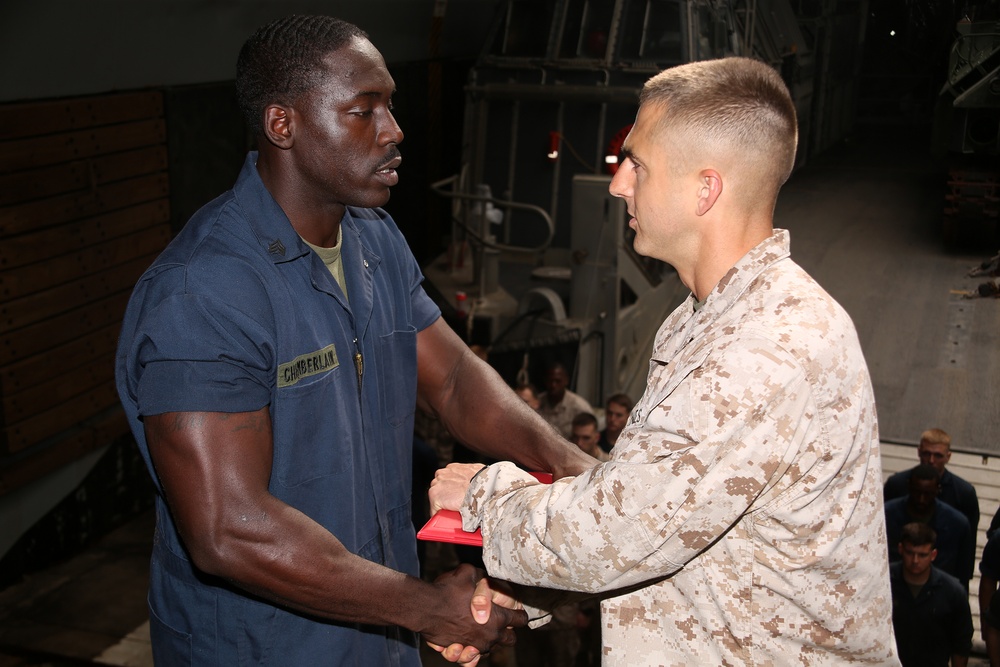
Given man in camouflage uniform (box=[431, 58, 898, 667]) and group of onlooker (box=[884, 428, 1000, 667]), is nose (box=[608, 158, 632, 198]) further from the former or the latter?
group of onlooker (box=[884, 428, 1000, 667])

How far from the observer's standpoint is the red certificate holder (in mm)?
1853

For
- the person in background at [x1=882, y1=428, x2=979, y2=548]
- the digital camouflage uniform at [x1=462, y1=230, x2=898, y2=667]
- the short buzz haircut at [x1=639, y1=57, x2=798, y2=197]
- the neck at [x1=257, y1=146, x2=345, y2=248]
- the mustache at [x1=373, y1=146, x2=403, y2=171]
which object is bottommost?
the person in background at [x1=882, y1=428, x2=979, y2=548]

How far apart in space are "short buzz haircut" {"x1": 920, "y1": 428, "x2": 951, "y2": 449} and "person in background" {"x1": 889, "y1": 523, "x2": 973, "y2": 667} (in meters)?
0.68

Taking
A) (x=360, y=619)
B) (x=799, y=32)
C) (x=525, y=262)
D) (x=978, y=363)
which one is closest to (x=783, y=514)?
(x=360, y=619)

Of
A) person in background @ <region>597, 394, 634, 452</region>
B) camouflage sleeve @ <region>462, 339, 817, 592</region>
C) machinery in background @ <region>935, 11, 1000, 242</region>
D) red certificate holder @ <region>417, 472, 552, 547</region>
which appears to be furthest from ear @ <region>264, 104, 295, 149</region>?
person in background @ <region>597, 394, 634, 452</region>

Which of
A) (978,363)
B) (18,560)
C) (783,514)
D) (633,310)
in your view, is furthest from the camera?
Result: (633,310)

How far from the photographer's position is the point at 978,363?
304 centimetres

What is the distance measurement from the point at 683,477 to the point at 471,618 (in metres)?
0.77

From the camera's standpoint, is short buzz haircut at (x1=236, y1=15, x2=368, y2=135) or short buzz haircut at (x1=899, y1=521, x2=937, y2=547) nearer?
short buzz haircut at (x1=236, y1=15, x2=368, y2=135)

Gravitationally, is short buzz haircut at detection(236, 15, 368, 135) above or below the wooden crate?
above

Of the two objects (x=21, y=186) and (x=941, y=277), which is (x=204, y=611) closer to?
(x=941, y=277)

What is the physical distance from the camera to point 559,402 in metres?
5.41

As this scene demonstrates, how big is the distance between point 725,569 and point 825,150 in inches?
82.5

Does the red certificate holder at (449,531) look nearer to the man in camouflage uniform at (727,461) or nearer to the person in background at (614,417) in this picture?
the man in camouflage uniform at (727,461)
